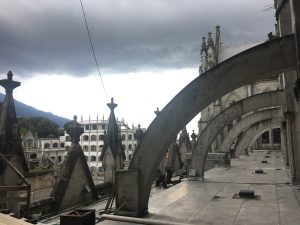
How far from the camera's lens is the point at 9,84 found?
8445 millimetres

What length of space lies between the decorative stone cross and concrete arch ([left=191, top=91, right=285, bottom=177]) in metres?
7.39

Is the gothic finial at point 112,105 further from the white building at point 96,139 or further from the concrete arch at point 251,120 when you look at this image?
the white building at point 96,139

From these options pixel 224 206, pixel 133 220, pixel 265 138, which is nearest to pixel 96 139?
pixel 265 138

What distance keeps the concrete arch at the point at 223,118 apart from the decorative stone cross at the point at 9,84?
739 centimetres

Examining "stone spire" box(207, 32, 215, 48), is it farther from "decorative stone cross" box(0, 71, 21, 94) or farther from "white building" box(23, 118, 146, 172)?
"decorative stone cross" box(0, 71, 21, 94)

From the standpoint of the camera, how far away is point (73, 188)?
9594 millimetres

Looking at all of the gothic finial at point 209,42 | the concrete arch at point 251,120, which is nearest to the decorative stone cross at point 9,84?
the concrete arch at point 251,120

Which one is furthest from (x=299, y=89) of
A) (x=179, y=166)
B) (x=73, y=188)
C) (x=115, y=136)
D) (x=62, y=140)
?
(x=62, y=140)

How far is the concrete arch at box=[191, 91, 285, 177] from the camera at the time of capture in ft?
41.2

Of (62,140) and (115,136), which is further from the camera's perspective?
(62,140)

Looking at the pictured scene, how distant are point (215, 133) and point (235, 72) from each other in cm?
722

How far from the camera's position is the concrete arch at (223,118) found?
494 inches

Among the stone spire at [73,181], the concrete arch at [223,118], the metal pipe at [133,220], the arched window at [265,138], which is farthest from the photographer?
the arched window at [265,138]

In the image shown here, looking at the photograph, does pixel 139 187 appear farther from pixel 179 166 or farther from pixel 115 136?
pixel 179 166
